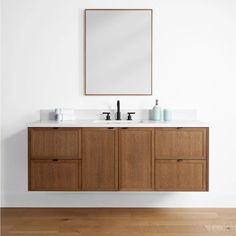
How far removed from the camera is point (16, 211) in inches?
165

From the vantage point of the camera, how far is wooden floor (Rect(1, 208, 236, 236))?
3.50 m

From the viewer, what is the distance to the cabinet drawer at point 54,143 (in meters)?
3.84

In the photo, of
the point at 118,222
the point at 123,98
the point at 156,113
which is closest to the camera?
A: the point at 118,222

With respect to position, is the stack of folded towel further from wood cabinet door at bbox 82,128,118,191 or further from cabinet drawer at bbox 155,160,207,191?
cabinet drawer at bbox 155,160,207,191

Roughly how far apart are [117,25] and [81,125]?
1208mm

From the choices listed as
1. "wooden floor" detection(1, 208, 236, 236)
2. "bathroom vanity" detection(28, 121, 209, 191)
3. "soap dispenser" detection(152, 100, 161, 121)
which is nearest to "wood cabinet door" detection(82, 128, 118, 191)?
"bathroom vanity" detection(28, 121, 209, 191)

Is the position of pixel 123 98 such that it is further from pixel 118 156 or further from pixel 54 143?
pixel 54 143

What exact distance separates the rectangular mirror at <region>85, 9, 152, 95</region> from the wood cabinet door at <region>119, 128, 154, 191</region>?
0.63m

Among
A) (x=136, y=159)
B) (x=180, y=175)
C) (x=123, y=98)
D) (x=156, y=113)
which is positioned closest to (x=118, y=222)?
(x=136, y=159)

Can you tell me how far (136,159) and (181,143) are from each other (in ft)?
1.53

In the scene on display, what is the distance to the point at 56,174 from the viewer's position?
12.7 feet

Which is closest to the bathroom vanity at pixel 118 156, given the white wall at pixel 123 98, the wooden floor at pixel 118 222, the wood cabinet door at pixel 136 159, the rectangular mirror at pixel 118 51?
the wood cabinet door at pixel 136 159

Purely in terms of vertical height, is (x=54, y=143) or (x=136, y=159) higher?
(x=54, y=143)

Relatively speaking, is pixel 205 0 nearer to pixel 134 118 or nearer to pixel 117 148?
pixel 134 118
